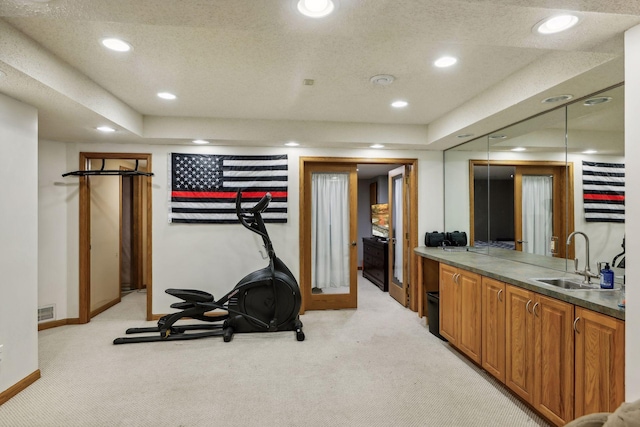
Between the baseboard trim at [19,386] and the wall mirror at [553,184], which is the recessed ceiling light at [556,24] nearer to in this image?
the wall mirror at [553,184]

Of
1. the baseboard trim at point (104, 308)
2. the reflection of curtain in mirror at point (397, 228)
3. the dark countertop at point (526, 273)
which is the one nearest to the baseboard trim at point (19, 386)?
the baseboard trim at point (104, 308)

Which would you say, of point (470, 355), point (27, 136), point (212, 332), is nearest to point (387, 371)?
point (470, 355)

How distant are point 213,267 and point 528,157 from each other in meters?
3.84

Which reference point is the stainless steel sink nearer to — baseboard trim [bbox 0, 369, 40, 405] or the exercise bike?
the exercise bike

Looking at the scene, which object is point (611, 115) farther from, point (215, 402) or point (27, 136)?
point (27, 136)

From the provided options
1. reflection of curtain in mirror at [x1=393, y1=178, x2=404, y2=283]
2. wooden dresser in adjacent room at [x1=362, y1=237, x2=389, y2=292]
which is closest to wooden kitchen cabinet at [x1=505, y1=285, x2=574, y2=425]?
reflection of curtain in mirror at [x1=393, y1=178, x2=404, y2=283]

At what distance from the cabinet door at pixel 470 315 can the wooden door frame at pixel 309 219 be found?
147 centimetres

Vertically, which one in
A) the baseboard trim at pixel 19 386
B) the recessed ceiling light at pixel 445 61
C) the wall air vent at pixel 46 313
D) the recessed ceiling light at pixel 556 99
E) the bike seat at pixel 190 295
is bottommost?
the baseboard trim at pixel 19 386

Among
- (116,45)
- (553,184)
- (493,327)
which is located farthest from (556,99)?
(116,45)

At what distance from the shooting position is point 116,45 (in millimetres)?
2145

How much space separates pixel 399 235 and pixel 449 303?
1.94 meters

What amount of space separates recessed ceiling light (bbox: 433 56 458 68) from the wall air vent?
16.1 ft

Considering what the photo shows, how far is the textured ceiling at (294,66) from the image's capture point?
1474 millimetres

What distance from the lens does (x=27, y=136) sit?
2.62 meters
